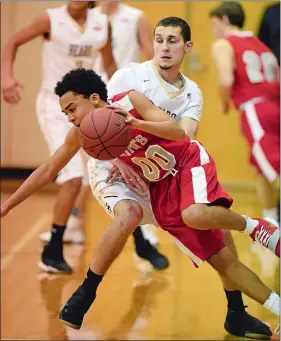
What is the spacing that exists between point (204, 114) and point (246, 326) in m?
4.48

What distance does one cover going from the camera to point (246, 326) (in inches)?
171

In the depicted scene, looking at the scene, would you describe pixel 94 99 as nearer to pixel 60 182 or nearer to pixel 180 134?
pixel 180 134

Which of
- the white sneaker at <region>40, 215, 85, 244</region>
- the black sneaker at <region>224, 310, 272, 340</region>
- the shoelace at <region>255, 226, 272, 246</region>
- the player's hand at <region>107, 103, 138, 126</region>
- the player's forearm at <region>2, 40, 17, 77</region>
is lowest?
the white sneaker at <region>40, 215, 85, 244</region>

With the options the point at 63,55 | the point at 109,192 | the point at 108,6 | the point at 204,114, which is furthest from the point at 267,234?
the point at 204,114

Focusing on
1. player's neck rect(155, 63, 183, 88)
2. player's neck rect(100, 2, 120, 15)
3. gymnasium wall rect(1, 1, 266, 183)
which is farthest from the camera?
gymnasium wall rect(1, 1, 266, 183)

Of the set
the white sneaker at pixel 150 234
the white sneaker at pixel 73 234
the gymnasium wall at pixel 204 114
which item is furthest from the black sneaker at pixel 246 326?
the gymnasium wall at pixel 204 114

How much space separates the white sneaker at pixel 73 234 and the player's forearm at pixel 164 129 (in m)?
→ 3.09

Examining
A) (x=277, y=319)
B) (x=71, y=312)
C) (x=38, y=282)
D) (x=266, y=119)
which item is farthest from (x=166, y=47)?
(x=266, y=119)

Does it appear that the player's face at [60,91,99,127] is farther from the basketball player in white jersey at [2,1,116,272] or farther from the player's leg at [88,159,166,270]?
the basketball player in white jersey at [2,1,116,272]

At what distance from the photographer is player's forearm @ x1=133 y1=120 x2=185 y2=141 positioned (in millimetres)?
3434

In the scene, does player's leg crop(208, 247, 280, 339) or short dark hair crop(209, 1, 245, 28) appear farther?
short dark hair crop(209, 1, 245, 28)

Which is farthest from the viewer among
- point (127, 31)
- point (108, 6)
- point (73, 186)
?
point (127, 31)

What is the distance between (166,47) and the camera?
3521 mm

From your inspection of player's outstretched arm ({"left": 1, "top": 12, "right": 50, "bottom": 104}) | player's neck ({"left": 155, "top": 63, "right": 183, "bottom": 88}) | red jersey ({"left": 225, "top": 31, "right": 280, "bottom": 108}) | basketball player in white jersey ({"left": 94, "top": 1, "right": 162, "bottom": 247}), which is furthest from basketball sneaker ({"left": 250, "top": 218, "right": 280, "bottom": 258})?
basketball player in white jersey ({"left": 94, "top": 1, "right": 162, "bottom": 247})
